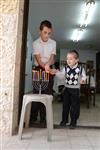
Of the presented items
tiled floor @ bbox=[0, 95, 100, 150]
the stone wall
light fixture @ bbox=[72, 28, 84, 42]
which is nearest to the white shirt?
the stone wall

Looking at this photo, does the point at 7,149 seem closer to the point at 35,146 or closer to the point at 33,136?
the point at 35,146

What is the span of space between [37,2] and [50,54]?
3358mm

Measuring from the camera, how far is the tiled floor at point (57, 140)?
2.29 metres

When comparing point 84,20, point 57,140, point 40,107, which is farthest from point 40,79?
point 84,20

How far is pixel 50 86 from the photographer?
10.7ft

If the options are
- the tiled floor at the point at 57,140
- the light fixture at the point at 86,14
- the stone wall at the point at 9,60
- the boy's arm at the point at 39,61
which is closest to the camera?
the tiled floor at the point at 57,140

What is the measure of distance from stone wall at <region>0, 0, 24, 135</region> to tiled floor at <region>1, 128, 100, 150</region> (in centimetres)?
21

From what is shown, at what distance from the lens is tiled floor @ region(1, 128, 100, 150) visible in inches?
90.0

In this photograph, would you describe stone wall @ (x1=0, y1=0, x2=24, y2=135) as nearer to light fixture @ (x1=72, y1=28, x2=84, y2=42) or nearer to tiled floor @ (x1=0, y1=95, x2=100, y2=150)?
tiled floor @ (x1=0, y1=95, x2=100, y2=150)

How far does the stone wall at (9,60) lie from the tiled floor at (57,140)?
0.21m

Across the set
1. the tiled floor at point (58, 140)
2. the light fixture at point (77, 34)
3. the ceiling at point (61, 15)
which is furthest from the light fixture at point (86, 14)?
the tiled floor at point (58, 140)

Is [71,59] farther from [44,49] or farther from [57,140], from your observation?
[57,140]

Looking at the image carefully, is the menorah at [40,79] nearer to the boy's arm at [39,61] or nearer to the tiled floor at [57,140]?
the boy's arm at [39,61]

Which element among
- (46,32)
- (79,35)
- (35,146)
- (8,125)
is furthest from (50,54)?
(79,35)
